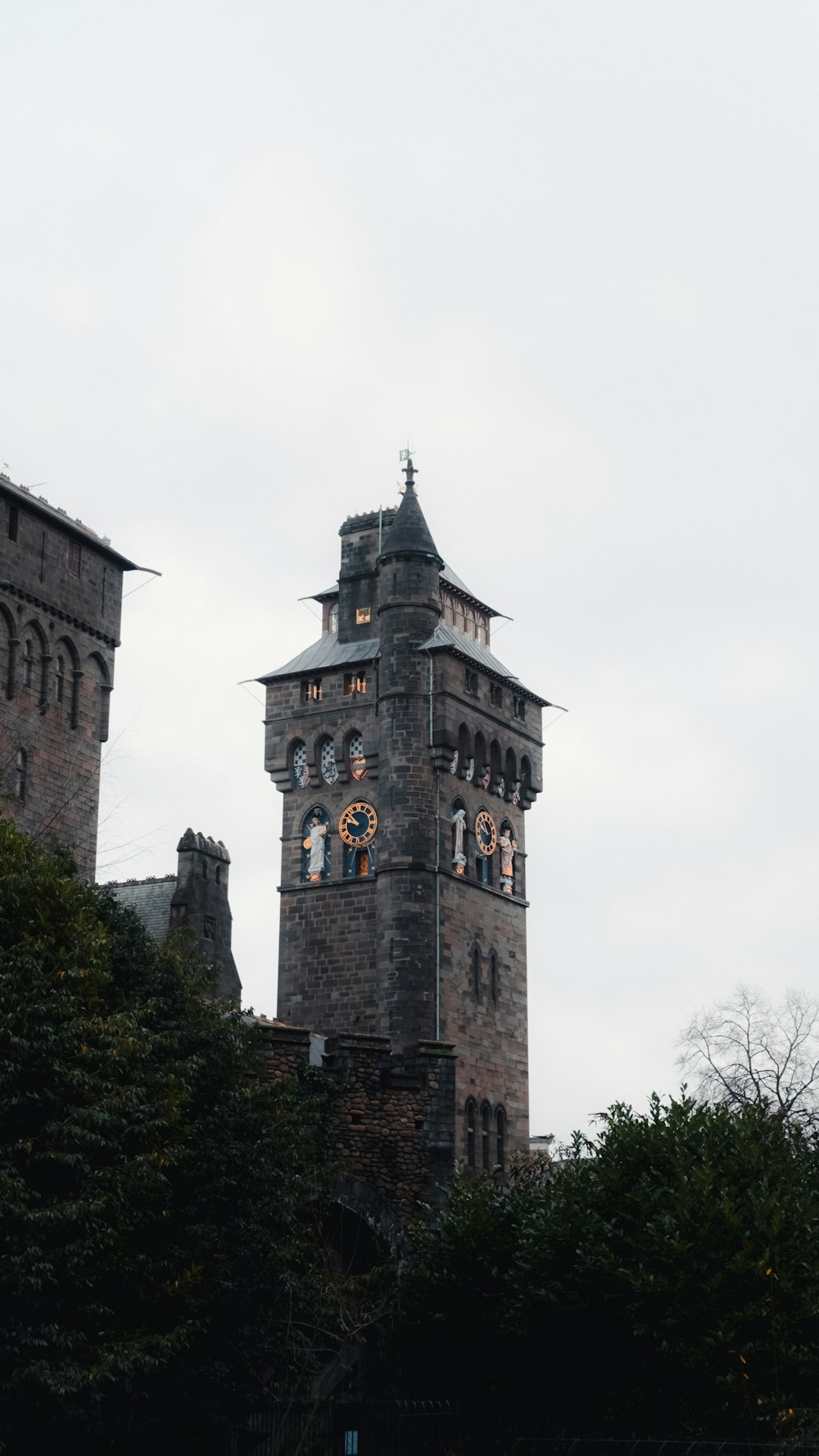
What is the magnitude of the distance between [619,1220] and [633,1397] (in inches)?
93.8

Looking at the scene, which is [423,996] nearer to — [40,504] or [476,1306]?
[40,504]

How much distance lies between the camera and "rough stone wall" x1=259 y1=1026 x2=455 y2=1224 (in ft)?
97.0

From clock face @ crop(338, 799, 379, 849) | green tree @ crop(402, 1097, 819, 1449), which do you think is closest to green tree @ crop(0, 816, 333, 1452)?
green tree @ crop(402, 1097, 819, 1449)

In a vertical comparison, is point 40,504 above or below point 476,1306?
above

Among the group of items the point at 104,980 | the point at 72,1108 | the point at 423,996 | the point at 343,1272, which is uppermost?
the point at 423,996

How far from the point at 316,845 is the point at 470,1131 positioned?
1159 centimetres

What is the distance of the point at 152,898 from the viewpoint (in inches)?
2076

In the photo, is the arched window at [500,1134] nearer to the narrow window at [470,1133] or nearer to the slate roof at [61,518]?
the narrow window at [470,1133]

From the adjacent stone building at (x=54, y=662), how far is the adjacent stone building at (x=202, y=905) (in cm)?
318

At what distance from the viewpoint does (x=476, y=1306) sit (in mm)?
27219

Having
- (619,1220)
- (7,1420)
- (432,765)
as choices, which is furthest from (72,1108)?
(432,765)

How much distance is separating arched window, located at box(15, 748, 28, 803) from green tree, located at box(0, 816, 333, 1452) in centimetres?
1980

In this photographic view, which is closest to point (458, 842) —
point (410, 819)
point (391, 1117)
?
point (410, 819)

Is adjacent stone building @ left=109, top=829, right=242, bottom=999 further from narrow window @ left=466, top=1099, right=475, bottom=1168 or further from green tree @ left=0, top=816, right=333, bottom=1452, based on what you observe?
green tree @ left=0, top=816, right=333, bottom=1452
